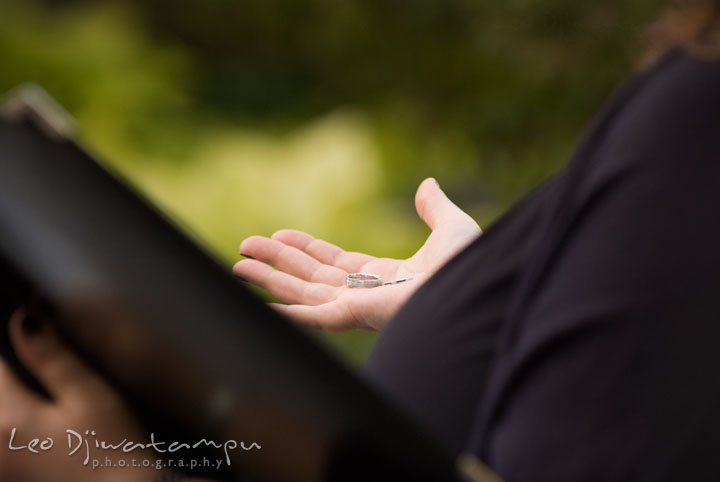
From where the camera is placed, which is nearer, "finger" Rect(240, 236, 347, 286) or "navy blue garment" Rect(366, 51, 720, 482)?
"navy blue garment" Rect(366, 51, 720, 482)

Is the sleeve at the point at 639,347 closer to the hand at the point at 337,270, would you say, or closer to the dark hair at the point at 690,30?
the dark hair at the point at 690,30

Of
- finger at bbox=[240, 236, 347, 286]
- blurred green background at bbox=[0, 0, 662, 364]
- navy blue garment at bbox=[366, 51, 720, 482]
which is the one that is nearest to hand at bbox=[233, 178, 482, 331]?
finger at bbox=[240, 236, 347, 286]

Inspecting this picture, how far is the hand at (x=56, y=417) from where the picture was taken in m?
0.34

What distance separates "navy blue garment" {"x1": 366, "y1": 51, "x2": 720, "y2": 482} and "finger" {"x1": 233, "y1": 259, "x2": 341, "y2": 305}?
19 cm

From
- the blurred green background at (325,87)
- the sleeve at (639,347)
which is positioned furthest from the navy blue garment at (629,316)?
the blurred green background at (325,87)

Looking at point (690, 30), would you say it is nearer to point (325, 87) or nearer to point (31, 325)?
point (31, 325)

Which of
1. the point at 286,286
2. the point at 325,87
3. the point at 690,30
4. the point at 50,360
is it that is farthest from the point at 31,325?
the point at 325,87

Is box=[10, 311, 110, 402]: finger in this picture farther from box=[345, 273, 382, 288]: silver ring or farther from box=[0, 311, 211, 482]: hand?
box=[345, 273, 382, 288]: silver ring

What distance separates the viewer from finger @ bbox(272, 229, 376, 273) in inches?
23.2

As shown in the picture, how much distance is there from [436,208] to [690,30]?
10.2 inches

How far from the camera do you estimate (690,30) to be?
0.41m

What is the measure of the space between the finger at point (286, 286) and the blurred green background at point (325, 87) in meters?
1.30

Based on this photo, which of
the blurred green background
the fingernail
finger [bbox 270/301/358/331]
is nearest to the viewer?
the fingernail

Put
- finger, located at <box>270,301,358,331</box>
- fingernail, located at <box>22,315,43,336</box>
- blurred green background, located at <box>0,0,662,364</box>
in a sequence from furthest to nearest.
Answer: blurred green background, located at <box>0,0,662,364</box> → finger, located at <box>270,301,358,331</box> → fingernail, located at <box>22,315,43,336</box>
